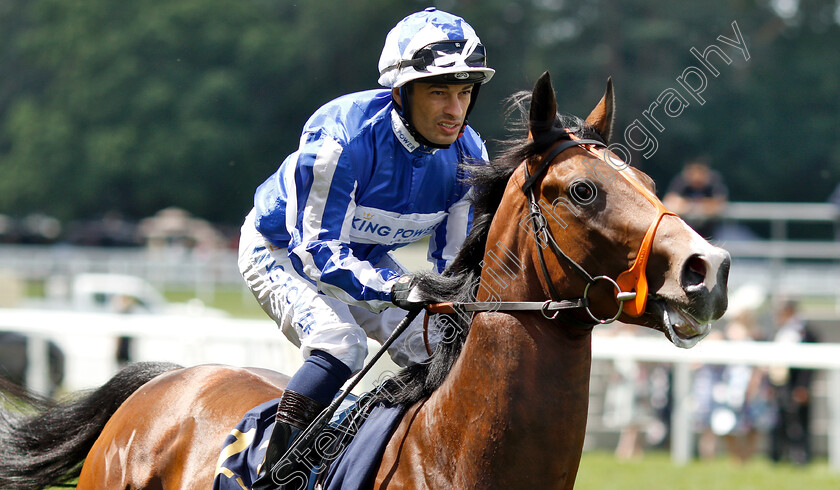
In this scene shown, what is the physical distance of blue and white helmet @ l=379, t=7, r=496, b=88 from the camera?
10.2 ft

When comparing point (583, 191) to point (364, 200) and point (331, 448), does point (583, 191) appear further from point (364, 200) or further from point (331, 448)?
point (331, 448)

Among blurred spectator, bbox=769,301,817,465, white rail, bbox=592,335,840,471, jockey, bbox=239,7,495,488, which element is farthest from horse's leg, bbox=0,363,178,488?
blurred spectator, bbox=769,301,817,465

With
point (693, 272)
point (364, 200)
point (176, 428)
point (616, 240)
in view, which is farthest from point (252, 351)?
point (693, 272)

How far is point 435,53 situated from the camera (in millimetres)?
3115

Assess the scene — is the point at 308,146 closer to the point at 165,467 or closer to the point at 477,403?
the point at 477,403

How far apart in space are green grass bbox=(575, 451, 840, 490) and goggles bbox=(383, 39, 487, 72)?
448 cm

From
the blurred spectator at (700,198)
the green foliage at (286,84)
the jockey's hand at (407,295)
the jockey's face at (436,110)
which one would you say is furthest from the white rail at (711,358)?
the green foliage at (286,84)

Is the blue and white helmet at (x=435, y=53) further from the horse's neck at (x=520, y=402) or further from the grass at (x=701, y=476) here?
the grass at (x=701, y=476)

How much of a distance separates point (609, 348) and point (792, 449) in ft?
6.21

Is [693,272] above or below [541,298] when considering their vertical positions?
above

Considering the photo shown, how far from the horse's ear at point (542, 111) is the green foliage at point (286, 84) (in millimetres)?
26581

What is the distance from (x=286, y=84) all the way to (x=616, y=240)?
34.2 meters

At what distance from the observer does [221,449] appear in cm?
338

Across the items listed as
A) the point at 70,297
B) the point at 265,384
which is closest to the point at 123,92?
the point at 70,297
